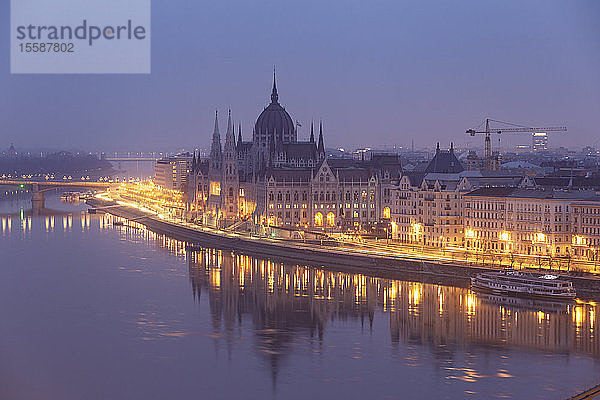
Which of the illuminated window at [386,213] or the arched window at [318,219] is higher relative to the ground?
the illuminated window at [386,213]

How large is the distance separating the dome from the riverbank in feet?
32.9

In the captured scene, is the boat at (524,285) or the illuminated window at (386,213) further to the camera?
the illuminated window at (386,213)

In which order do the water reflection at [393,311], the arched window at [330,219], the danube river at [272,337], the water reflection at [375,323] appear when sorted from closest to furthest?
1. the danube river at [272,337]
2. the water reflection at [375,323]
3. the water reflection at [393,311]
4. the arched window at [330,219]

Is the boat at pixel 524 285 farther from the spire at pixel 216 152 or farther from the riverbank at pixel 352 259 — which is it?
the spire at pixel 216 152

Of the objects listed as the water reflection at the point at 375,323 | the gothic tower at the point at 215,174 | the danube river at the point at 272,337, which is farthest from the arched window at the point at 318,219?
the water reflection at the point at 375,323

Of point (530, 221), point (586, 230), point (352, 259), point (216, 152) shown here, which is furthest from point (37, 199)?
point (586, 230)

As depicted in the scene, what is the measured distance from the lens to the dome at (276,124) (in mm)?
70000

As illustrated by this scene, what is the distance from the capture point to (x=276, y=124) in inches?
2766

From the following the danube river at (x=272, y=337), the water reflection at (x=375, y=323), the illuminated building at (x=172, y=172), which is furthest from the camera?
the illuminated building at (x=172, y=172)

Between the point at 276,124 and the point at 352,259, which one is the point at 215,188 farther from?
the point at 352,259

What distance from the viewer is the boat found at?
115ft

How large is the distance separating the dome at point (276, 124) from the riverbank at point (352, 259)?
10.0m

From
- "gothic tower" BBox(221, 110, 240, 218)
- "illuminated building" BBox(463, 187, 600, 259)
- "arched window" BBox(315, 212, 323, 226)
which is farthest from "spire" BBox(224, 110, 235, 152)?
"illuminated building" BBox(463, 187, 600, 259)

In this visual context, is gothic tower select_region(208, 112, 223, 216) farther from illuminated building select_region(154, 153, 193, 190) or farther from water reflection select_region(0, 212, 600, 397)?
illuminated building select_region(154, 153, 193, 190)
